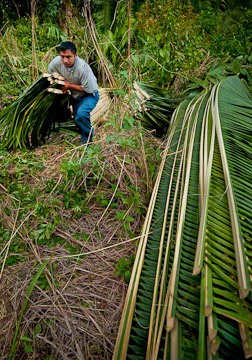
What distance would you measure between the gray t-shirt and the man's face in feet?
0.19

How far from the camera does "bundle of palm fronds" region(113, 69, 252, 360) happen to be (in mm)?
811

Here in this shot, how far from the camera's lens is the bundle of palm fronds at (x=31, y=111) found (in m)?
2.38

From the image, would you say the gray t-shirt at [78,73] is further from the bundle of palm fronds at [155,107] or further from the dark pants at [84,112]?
the bundle of palm fronds at [155,107]

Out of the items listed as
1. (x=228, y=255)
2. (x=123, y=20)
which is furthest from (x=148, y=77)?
(x=228, y=255)

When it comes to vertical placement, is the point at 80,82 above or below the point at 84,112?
above

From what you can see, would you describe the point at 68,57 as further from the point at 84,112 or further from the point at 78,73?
the point at 84,112

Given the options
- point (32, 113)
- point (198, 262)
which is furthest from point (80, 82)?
point (198, 262)

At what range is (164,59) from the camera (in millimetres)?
3398

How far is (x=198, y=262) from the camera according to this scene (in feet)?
2.89

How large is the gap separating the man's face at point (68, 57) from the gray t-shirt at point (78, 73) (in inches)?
2.3

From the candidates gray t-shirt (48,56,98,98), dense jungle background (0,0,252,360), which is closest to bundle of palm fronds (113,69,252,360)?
dense jungle background (0,0,252,360)

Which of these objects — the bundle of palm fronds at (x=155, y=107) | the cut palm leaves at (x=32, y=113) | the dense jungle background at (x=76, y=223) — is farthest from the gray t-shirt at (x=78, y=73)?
the bundle of palm fronds at (x=155, y=107)

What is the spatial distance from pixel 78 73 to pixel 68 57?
0.17 meters

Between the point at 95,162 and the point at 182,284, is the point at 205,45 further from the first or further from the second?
the point at 182,284
